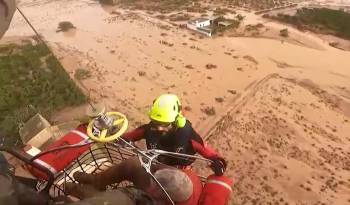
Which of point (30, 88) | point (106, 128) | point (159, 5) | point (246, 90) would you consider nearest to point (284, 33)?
point (246, 90)

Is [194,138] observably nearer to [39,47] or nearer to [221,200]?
[221,200]

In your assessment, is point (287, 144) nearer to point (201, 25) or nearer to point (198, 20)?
point (201, 25)

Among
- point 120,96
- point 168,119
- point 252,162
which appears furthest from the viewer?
point 120,96

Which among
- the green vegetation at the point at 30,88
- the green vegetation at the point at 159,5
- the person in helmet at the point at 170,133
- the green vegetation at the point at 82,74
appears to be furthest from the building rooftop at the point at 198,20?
the person in helmet at the point at 170,133

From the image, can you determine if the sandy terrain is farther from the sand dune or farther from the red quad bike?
the red quad bike

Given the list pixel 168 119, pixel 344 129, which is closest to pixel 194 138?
pixel 168 119
